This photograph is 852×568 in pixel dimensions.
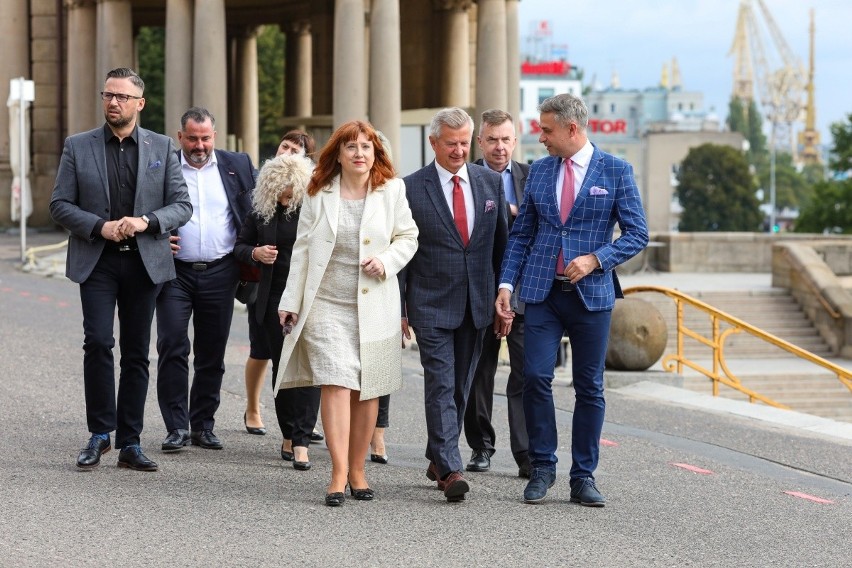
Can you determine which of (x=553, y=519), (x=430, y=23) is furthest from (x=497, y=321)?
(x=430, y=23)

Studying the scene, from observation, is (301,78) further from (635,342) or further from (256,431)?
(256,431)

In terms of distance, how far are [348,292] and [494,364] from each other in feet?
5.35

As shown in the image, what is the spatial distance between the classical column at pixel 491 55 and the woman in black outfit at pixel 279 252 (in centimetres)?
3151

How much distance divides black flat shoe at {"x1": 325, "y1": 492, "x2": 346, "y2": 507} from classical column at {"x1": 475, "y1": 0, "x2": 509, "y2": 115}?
33.2 meters

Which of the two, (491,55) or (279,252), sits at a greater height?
(491,55)

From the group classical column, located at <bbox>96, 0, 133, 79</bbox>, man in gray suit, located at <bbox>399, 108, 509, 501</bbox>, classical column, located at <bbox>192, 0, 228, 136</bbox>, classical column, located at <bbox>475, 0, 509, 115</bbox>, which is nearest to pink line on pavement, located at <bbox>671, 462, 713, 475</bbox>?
man in gray suit, located at <bbox>399, 108, 509, 501</bbox>

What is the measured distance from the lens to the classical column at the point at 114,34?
39.3 meters

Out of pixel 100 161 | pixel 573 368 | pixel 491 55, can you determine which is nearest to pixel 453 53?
pixel 491 55

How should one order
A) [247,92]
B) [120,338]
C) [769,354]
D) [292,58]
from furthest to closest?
[247,92], [292,58], [769,354], [120,338]

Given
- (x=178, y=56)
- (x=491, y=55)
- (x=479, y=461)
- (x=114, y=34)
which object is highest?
(x=114, y=34)

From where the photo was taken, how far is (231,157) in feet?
31.2

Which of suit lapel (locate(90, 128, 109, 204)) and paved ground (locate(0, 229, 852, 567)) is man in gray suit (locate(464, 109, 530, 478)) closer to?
paved ground (locate(0, 229, 852, 567))

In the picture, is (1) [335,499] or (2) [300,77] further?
(2) [300,77]

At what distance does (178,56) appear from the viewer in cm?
3725
